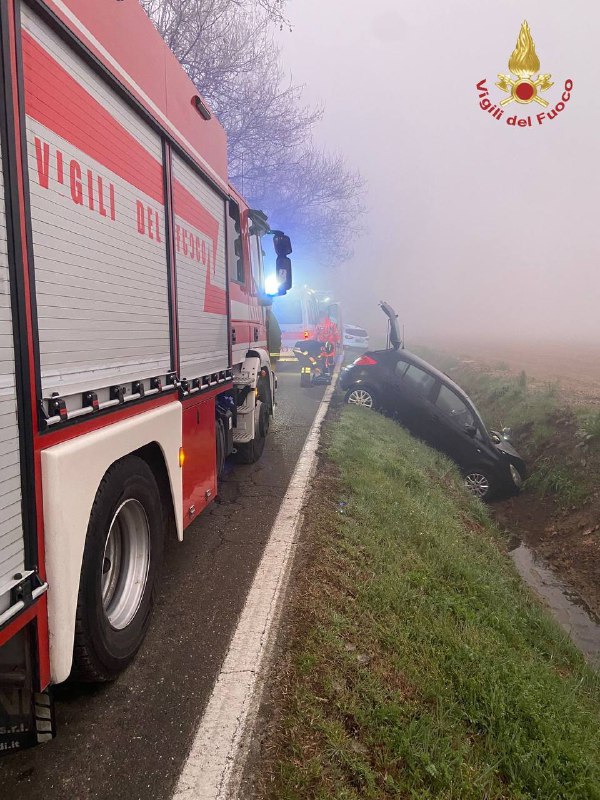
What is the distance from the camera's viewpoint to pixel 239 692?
2.39m

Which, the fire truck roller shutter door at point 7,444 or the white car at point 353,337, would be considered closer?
the fire truck roller shutter door at point 7,444

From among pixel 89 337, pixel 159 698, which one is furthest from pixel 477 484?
pixel 89 337

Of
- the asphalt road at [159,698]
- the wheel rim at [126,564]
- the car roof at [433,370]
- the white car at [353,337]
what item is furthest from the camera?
the white car at [353,337]

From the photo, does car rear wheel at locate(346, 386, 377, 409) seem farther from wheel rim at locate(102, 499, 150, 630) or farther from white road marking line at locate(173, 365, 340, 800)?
wheel rim at locate(102, 499, 150, 630)

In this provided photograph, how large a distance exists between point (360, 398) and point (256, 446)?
4125mm

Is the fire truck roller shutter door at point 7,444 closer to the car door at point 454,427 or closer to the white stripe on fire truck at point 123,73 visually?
the white stripe on fire truck at point 123,73

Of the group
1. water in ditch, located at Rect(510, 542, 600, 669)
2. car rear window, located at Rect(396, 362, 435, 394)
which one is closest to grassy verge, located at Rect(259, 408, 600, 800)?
water in ditch, located at Rect(510, 542, 600, 669)

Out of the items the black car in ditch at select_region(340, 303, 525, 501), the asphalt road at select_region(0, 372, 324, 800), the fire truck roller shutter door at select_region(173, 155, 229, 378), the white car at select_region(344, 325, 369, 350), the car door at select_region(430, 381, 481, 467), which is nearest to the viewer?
the asphalt road at select_region(0, 372, 324, 800)

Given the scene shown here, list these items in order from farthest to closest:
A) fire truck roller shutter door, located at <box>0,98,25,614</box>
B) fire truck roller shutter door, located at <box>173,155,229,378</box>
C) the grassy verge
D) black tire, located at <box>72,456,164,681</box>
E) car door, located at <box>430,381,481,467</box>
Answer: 1. car door, located at <box>430,381,481,467</box>
2. fire truck roller shutter door, located at <box>173,155,229,378</box>
3. black tire, located at <box>72,456,164,681</box>
4. the grassy verge
5. fire truck roller shutter door, located at <box>0,98,25,614</box>

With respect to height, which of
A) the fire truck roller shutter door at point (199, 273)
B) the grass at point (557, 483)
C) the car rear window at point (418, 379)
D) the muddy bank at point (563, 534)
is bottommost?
the muddy bank at point (563, 534)

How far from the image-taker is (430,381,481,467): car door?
7.98 metres

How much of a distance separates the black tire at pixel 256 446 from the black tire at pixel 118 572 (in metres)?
3.14

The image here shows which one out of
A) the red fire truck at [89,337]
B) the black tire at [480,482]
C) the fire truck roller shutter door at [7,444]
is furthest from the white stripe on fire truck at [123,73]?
the black tire at [480,482]

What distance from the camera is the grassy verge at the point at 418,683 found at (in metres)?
2.06
